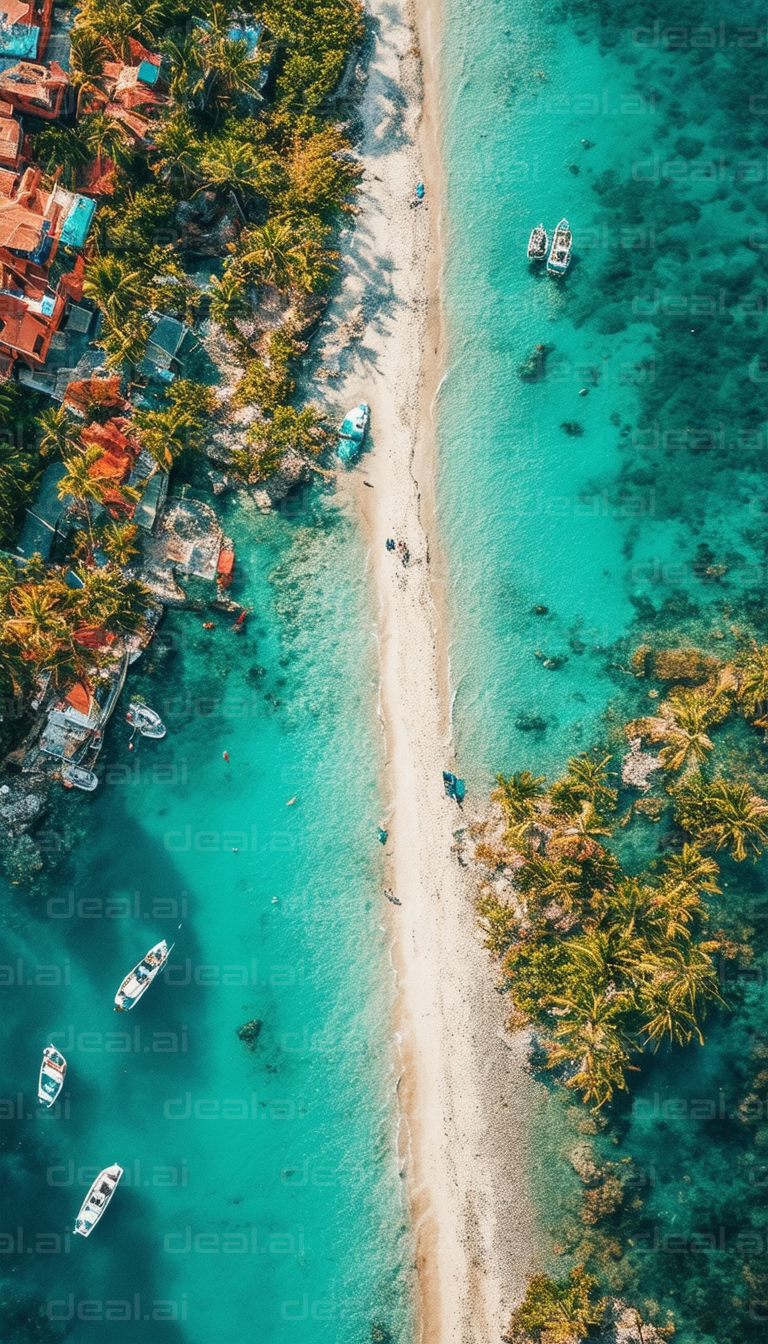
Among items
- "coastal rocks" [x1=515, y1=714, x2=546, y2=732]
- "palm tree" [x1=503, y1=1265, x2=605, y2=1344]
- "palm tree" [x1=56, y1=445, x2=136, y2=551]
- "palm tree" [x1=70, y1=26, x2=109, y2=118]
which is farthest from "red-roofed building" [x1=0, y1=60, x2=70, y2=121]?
"palm tree" [x1=503, y1=1265, x2=605, y2=1344]

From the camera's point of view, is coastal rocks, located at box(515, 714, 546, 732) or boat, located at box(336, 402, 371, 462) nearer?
boat, located at box(336, 402, 371, 462)

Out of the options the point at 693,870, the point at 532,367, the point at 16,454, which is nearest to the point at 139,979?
the point at 16,454

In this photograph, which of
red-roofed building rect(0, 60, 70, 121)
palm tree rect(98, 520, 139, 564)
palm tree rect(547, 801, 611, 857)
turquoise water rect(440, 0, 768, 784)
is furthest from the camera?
turquoise water rect(440, 0, 768, 784)

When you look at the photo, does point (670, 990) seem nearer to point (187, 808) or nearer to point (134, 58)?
point (187, 808)

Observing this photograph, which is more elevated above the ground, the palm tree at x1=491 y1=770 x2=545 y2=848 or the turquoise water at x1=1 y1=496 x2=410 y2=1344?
the palm tree at x1=491 y1=770 x2=545 y2=848

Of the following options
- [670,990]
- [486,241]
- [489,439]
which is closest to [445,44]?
[486,241]

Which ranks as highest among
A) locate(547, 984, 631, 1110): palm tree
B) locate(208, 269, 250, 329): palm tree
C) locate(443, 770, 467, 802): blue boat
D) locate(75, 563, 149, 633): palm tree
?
locate(208, 269, 250, 329): palm tree

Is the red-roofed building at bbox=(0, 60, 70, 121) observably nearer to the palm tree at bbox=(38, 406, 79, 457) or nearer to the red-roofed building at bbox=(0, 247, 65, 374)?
the red-roofed building at bbox=(0, 247, 65, 374)
